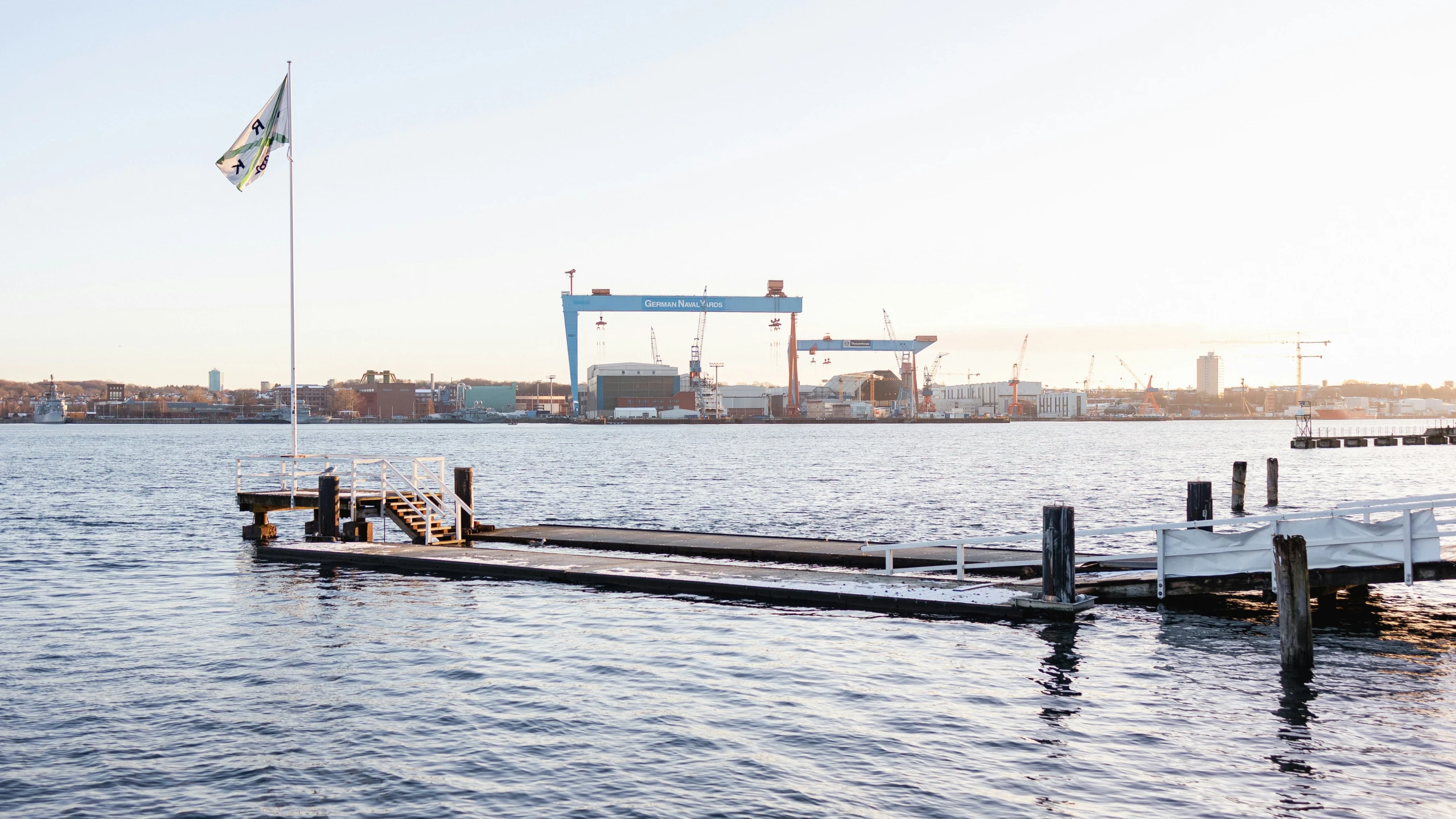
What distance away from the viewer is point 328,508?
28.2 metres

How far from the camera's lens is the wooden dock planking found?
19562 mm

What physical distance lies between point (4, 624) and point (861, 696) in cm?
1685

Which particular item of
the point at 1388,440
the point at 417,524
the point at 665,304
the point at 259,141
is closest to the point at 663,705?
the point at 417,524

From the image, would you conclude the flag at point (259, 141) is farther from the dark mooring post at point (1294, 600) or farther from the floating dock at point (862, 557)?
the dark mooring post at point (1294, 600)

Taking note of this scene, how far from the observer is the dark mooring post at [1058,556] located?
18.5 meters

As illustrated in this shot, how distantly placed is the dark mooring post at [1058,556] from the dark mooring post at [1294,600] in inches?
141

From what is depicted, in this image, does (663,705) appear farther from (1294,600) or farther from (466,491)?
(466,491)

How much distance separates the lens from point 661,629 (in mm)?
19000

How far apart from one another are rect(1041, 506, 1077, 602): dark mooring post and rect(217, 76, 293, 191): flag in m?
23.5

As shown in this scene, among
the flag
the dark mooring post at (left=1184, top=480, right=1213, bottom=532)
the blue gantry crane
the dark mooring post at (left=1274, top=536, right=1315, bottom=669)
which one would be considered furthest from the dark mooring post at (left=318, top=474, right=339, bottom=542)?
the blue gantry crane

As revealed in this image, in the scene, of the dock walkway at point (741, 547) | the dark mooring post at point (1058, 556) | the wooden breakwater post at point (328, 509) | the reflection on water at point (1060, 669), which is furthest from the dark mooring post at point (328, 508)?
the reflection on water at point (1060, 669)

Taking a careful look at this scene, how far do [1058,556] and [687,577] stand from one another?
25.5 feet

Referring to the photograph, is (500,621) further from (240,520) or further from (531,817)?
(240,520)

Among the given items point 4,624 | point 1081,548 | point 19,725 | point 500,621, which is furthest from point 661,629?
point 1081,548
